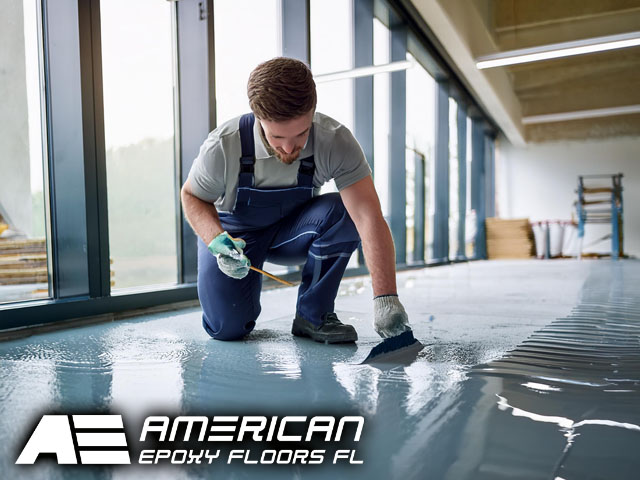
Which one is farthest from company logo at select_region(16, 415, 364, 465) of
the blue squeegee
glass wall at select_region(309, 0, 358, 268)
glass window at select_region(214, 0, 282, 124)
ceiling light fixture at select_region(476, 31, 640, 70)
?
ceiling light fixture at select_region(476, 31, 640, 70)

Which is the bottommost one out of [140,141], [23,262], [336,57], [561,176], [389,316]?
[389,316]

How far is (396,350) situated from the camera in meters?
1.65

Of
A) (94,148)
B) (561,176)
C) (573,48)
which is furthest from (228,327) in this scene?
(561,176)

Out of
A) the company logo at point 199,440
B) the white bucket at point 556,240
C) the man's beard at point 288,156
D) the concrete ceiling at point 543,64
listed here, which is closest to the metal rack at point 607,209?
the white bucket at point 556,240

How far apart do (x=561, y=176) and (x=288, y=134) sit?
11.6 meters

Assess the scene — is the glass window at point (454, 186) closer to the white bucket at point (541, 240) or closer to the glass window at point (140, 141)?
the white bucket at point (541, 240)

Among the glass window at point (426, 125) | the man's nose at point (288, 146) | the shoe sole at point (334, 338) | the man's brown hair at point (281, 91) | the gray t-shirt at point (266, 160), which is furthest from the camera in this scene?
the glass window at point (426, 125)

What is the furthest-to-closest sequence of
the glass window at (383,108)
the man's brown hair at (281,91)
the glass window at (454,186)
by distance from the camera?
the glass window at (454,186) < the glass window at (383,108) < the man's brown hair at (281,91)

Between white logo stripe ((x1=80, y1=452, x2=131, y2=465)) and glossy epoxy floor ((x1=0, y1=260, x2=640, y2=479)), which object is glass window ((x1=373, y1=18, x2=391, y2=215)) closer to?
glossy epoxy floor ((x1=0, y1=260, x2=640, y2=479))

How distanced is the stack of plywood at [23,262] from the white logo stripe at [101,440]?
1.69m

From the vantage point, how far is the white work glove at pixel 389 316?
167 cm

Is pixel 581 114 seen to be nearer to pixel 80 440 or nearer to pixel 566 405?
pixel 566 405

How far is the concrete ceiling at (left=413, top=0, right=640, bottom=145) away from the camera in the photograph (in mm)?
6539

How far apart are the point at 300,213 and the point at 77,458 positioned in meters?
1.28
